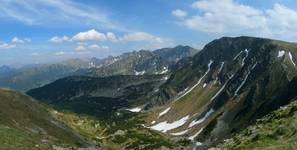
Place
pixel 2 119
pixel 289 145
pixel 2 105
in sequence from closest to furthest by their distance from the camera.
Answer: pixel 289 145, pixel 2 119, pixel 2 105

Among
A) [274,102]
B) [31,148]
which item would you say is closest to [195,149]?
[274,102]

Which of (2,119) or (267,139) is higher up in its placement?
(267,139)

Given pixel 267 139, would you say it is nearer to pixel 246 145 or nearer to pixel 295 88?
pixel 246 145

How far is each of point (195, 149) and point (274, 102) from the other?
1700 inches

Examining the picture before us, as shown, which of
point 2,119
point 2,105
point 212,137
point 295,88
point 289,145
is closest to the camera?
point 289,145

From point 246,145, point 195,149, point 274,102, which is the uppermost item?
point 246,145

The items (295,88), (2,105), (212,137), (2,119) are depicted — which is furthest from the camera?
(212,137)

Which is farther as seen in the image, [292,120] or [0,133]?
[0,133]

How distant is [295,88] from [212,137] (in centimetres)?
4666

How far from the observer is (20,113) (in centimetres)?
14562

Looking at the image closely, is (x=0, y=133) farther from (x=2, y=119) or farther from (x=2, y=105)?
(x=2, y=105)

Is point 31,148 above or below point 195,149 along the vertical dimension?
above

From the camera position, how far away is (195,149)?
18188cm

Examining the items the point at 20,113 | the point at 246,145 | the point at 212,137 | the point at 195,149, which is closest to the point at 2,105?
the point at 20,113
